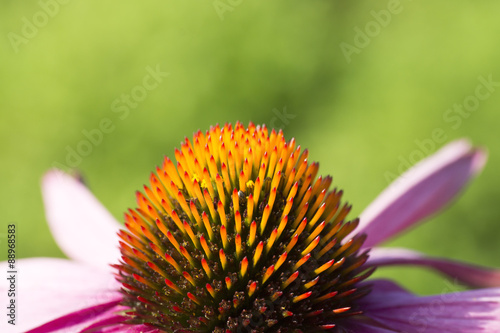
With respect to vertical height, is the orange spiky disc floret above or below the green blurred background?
below

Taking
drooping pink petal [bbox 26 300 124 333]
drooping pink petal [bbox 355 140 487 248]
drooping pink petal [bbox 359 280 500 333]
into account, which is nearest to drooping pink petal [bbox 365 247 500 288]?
drooping pink petal [bbox 355 140 487 248]

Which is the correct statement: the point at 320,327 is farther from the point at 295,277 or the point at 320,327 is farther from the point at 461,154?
the point at 461,154

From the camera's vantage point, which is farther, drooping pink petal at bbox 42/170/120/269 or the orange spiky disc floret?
drooping pink petal at bbox 42/170/120/269

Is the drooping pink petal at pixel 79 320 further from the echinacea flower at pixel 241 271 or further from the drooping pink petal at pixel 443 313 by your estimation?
the drooping pink petal at pixel 443 313

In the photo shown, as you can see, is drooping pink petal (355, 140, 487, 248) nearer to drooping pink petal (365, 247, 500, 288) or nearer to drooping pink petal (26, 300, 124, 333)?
drooping pink petal (365, 247, 500, 288)

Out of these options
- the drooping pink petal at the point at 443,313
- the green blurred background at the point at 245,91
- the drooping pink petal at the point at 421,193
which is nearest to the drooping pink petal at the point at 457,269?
the drooping pink petal at the point at 421,193

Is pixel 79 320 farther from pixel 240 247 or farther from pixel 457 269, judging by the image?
pixel 457 269
